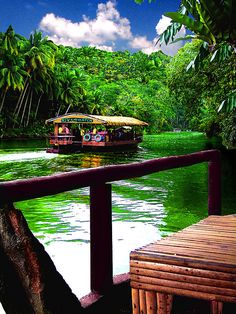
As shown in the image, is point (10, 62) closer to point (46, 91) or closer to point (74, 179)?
point (46, 91)

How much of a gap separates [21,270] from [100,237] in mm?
730

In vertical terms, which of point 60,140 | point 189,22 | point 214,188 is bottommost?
point 60,140

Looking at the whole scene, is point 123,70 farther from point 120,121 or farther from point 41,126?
point 120,121

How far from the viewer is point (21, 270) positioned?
1.89 m

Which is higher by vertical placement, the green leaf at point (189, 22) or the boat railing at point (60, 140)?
the green leaf at point (189, 22)

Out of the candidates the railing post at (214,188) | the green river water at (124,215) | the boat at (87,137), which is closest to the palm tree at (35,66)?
the boat at (87,137)

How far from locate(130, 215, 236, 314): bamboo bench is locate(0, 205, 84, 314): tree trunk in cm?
37

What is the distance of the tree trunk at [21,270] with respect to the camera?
186 cm

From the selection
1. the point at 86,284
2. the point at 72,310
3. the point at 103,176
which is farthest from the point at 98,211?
the point at 86,284

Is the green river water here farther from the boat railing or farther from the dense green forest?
the boat railing

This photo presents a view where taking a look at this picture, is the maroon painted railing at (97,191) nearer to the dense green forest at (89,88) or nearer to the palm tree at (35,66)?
the dense green forest at (89,88)

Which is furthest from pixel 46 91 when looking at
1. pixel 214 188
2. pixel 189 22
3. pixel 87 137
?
pixel 214 188

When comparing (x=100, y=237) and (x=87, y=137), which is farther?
(x=87, y=137)

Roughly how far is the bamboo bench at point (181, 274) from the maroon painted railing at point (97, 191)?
41cm
